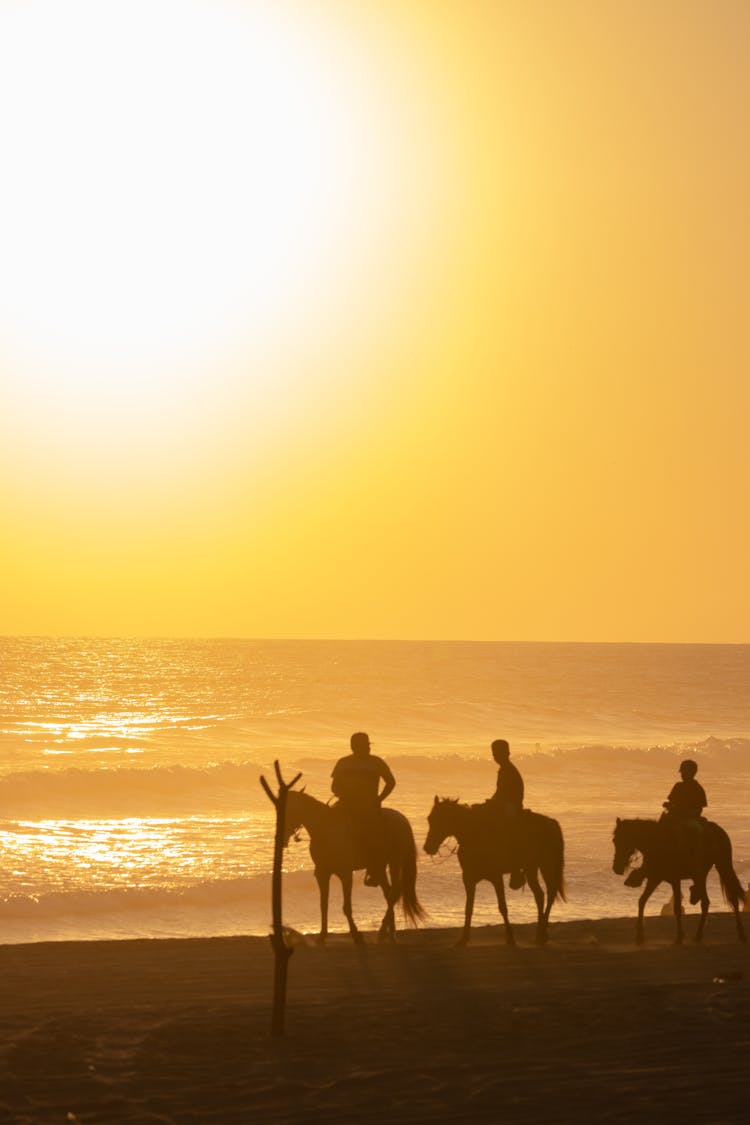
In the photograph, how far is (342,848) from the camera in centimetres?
1622

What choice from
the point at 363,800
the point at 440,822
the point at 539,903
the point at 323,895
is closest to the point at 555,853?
the point at 539,903

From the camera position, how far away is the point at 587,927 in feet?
60.7

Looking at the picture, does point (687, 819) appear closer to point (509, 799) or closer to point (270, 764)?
point (509, 799)

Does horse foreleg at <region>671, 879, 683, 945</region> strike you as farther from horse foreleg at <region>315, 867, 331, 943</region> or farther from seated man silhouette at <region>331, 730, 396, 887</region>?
horse foreleg at <region>315, 867, 331, 943</region>

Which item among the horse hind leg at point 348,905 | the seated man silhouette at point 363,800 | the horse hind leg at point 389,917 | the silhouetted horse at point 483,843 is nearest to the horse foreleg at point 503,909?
the silhouetted horse at point 483,843

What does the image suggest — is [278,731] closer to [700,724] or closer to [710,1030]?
[700,724]

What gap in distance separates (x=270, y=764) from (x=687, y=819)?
127ft

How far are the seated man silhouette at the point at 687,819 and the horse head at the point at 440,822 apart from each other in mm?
2200

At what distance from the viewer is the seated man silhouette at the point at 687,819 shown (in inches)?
661

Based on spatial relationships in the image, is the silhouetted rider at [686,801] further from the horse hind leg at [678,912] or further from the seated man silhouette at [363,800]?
the seated man silhouette at [363,800]

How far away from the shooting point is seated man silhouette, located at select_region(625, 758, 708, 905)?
16.8m

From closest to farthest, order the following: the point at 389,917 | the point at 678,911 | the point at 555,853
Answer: the point at 555,853, the point at 389,917, the point at 678,911

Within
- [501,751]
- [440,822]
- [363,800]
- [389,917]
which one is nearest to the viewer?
[501,751]

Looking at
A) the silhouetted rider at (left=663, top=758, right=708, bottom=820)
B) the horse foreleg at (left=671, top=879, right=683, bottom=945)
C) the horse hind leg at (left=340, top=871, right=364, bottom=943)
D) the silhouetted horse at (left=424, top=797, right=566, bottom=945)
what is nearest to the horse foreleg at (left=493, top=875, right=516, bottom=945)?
the silhouetted horse at (left=424, top=797, right=566, bottom=945)
